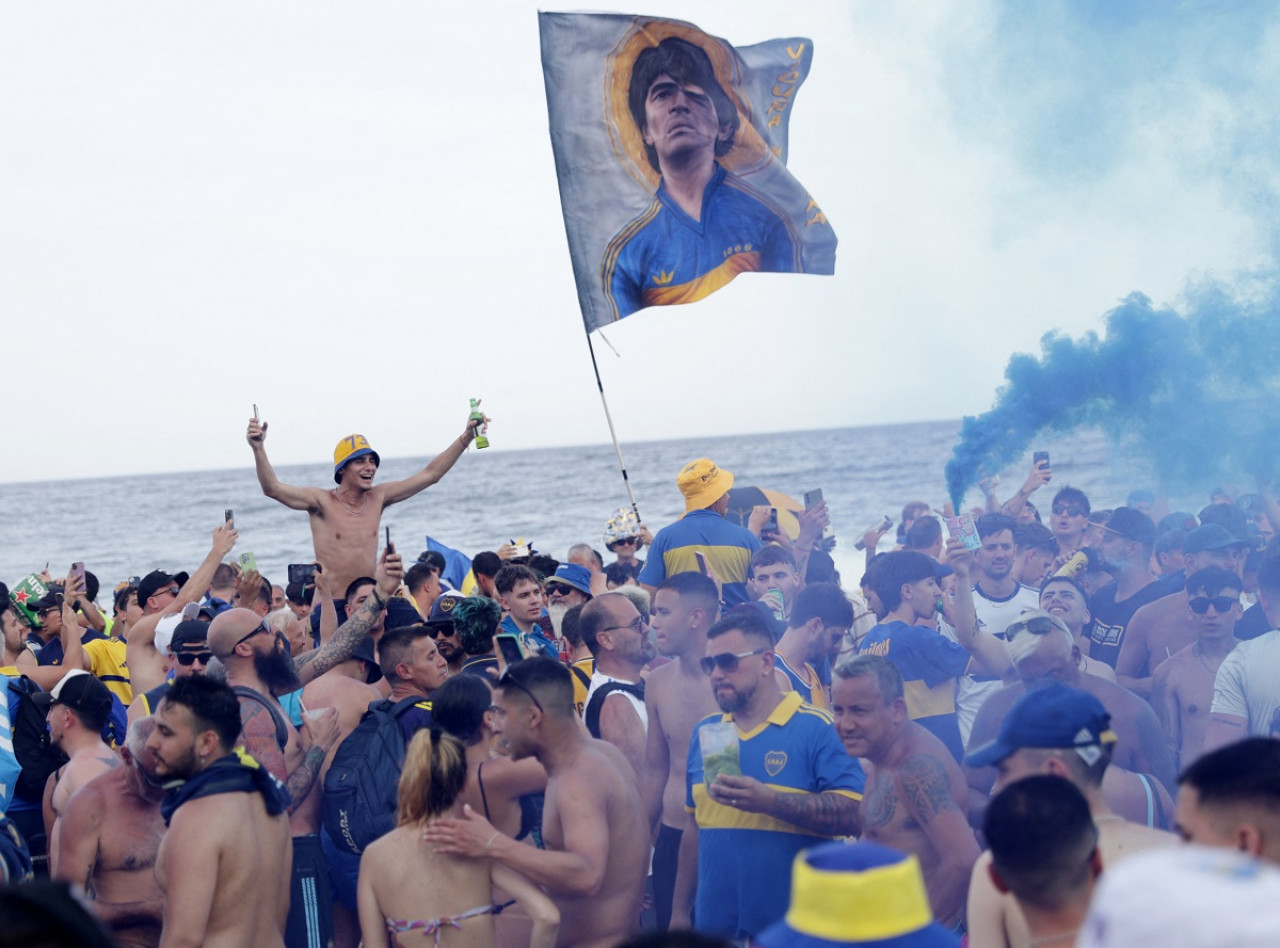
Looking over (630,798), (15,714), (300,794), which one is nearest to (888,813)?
(630,798)

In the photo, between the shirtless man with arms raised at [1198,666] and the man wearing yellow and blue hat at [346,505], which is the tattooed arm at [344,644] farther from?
the shirtless man with arms raised at [1198,666]

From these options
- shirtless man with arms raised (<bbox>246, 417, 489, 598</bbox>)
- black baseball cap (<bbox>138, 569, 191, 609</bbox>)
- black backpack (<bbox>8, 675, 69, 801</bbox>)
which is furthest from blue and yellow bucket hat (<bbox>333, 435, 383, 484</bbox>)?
black backpack (<bbox>8, 675, 69, 801</bbox>)

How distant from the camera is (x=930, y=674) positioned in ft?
18.6

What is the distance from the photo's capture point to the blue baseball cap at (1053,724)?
331 cm

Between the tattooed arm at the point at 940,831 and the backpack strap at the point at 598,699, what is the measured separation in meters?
1.64

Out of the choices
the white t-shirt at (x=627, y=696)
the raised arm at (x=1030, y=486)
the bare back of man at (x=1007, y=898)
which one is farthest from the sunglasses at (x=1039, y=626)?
the raised arm at (x=1030, y=486)

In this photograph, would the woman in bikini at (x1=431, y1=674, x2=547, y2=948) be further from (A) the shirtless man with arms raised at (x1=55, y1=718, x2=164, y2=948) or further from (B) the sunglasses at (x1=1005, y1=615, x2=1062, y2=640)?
(B) the sunglasses at (x1=1005, y1=615, x2=1062, y2=640)

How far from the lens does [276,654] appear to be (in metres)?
5.52

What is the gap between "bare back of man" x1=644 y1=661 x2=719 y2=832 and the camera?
18.0 feet

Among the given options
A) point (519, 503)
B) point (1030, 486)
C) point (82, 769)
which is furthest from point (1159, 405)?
point (519, 503)

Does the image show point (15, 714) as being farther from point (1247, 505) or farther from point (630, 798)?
point (1247, 505)

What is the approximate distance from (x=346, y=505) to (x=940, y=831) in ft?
15.8

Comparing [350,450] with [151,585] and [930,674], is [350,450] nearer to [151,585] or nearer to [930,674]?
[151,585]

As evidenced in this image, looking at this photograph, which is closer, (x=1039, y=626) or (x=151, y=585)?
(x=1039, y=626)
